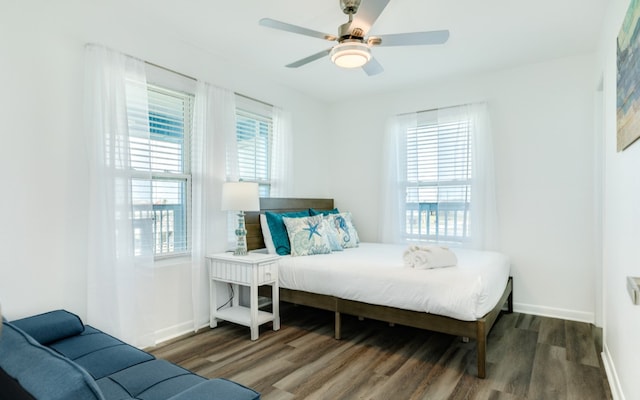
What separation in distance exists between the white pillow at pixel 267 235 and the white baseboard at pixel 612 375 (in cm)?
273

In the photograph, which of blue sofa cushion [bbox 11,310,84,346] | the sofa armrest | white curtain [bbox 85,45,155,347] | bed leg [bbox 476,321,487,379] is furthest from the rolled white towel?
blue sofa cushion [bbox 11,310,84,346]

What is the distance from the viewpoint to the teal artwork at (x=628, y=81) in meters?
1.60

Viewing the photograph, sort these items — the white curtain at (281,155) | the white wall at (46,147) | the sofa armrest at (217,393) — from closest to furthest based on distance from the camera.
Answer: the sofa armrest at (217,393), the white wall at (46,147), the white curtain at (281,155)

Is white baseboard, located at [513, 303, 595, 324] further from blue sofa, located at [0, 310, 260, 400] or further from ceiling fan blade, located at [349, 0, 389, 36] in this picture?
blue sofa, located at [0, 310, 260, 400]

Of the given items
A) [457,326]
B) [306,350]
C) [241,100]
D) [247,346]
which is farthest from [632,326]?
[241,100]

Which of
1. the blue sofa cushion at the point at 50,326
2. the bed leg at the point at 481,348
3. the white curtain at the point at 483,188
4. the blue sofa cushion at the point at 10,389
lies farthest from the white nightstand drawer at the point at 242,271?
the white curtain at the point at 483,188

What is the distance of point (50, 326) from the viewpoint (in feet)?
6.63

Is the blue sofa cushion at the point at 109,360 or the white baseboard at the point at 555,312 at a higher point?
the blue sofa cushion at the point at 109,360

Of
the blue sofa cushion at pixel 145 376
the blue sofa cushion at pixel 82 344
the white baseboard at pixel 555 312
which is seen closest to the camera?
the blue sofa cushion at pixel 145 376

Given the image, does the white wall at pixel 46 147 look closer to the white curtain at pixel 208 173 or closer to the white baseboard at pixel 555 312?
the white curtain at pixel 208 173

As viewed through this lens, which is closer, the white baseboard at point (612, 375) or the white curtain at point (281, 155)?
the white baseboard at point (612, 375)

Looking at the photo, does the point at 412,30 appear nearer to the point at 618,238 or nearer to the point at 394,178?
the point at 394,178

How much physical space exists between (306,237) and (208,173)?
1.13 meters

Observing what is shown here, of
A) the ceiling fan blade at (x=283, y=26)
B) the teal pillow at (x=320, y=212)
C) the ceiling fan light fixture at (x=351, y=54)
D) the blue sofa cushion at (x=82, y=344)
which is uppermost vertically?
the ceiling fan blade at (x=283, y=26)
